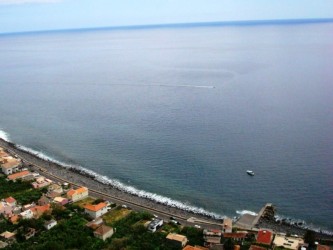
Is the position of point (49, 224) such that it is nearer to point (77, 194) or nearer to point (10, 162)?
point (77, 194)

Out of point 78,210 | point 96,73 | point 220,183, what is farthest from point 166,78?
point 78,210

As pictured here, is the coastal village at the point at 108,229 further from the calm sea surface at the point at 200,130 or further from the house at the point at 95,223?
the calm sea surface at the point at 200,130

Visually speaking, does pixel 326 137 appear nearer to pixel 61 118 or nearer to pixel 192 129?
pixel 192 129

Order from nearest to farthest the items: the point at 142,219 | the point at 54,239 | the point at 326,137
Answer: the point at 54,239, the point at 142,219, the point at 326,137

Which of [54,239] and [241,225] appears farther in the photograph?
[241,225]

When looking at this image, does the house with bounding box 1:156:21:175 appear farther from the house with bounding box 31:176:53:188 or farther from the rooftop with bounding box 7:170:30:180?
the house with bounding box 31:176:53:188

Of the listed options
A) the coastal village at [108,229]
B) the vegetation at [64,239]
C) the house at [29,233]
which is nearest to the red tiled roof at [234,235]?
the coastal village at [108,229]

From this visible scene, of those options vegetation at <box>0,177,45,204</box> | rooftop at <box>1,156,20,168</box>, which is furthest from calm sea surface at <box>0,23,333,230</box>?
vegetation at <box>0,177,45,204</box>
